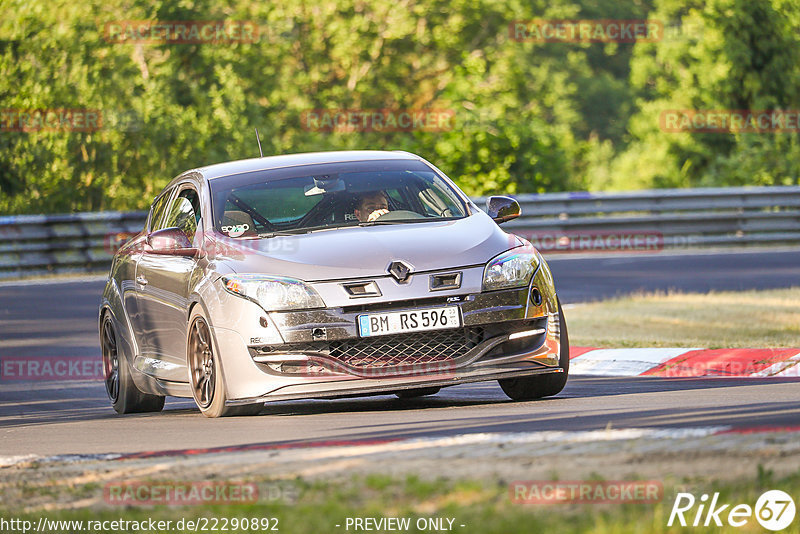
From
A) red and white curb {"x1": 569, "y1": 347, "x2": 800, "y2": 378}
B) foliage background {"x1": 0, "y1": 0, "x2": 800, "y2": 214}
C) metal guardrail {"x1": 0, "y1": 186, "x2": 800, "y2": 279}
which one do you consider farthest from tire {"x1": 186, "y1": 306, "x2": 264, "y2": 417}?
foliage background {"x1": 0, "y1": 0, "x2": 800, "y2": 214}

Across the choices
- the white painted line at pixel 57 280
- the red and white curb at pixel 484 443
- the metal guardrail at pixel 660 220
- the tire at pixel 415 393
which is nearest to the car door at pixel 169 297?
the tire at pixel 415 393

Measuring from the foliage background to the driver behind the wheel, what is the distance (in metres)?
18.1

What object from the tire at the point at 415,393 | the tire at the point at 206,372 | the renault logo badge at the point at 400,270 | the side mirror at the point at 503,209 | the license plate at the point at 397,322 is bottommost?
the tire at the point at 415,393

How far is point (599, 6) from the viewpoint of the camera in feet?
192

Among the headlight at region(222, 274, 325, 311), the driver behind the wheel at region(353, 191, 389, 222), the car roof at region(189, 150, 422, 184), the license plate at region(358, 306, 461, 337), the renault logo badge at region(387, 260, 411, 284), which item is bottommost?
the license plate at region(358, 306, 461, 337)

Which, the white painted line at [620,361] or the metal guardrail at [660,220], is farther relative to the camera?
the metal guardrail at [660,220]

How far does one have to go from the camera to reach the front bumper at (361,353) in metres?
8.23

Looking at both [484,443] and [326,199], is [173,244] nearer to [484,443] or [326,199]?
[326,199]

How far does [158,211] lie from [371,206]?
2.19m

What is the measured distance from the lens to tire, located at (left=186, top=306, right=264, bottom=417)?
8562 millimetres

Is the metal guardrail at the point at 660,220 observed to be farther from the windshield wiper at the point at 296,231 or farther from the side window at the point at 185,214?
the windshield wiper at the point at 296,231

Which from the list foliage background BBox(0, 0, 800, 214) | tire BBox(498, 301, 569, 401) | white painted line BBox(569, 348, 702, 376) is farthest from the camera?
foliage background BBox(0, 0, 800, 214)

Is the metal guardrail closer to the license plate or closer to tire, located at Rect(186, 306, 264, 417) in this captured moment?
tire, located at Rect(186, 306, 264, 417)

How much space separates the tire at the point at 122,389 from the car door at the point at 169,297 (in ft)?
1.26
